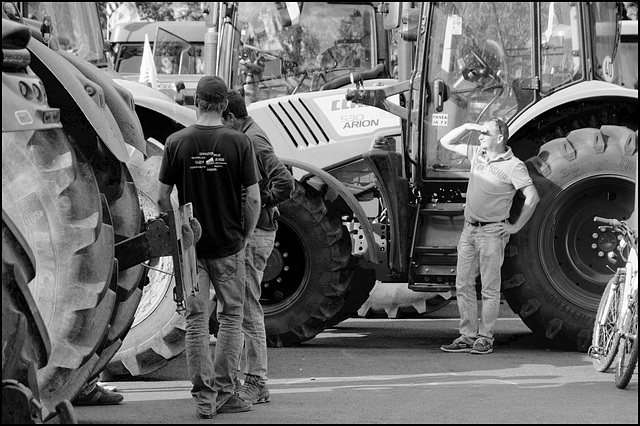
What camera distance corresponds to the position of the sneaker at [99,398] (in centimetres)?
716

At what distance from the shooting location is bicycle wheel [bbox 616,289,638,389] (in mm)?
7605

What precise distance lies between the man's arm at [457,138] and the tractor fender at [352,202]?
88 centimetres

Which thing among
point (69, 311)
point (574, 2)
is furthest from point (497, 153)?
point (69, 311)

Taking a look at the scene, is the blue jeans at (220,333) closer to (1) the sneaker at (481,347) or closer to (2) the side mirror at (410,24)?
(1) the sneaker at (481,347)

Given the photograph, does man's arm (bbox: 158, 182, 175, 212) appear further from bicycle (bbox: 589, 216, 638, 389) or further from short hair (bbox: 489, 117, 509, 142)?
short hair (bbox: 489, 117, 509, 142)

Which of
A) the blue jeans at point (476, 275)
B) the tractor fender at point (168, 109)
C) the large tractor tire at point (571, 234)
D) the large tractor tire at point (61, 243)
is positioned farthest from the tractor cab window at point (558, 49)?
the large tractor tire at point (61, 243)

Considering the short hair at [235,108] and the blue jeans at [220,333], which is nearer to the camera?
the blue jeans at [220,333]

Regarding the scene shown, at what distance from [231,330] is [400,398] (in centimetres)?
118

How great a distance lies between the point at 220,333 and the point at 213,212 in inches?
27.9

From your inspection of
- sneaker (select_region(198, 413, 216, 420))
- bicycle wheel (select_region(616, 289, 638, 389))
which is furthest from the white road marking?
sneaker (select_region(198, 413, 216, 420))

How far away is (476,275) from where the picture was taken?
9.82 metres

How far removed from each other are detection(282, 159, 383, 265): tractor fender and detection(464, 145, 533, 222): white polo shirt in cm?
90

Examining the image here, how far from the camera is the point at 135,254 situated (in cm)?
659

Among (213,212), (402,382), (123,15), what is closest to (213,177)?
(213,212)
